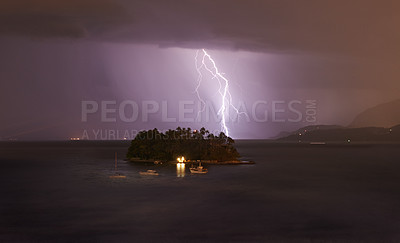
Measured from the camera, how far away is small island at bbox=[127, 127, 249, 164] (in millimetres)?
154375

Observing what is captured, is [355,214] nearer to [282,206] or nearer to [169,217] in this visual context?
[282,206]

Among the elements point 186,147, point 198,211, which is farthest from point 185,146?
point 198,211

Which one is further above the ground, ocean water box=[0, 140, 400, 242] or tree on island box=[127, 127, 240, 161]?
tree on island box=[127, 127, 240, 161]

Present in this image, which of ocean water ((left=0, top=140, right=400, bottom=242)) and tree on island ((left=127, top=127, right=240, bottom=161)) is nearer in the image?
ocean water ((left=0, top=140, right=400, bottom=242))

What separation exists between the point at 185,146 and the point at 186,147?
2.47 feet

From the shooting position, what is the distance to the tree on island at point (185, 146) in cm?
15488

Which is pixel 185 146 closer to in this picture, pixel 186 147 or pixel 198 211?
pixel 186 147

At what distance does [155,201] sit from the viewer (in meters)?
57.7

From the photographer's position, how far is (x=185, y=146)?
160 meters

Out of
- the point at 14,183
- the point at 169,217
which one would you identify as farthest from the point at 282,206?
the point at 14,183

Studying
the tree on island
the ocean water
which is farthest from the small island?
the ocean water

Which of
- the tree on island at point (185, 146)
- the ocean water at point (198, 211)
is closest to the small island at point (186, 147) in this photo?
the tree on island at point (185, 146)

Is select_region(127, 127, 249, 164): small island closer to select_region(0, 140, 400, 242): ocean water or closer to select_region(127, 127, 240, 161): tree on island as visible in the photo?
select_region(127, 127, 240, 161): tree on island

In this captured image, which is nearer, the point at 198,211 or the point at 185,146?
the point at 198,211
